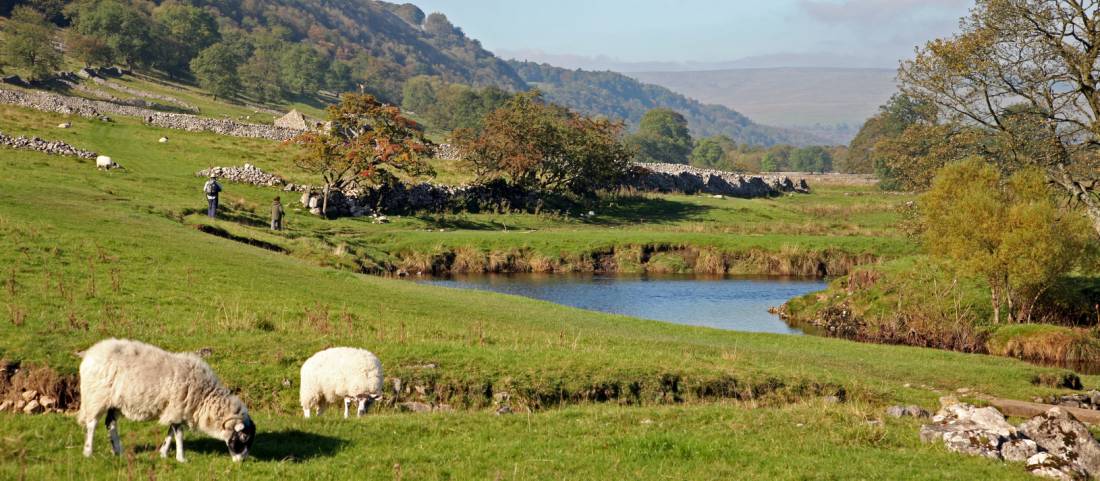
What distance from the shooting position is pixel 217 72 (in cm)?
14788

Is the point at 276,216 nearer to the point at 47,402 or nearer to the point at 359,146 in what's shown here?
Answer: the point at 359,146

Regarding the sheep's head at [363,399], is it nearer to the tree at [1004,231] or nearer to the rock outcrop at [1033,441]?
the rock outcrop at [1033,441]

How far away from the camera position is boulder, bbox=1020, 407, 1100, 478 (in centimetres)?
1447

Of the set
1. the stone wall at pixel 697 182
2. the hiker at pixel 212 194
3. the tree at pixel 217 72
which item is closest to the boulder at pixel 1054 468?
the hiker at pixel 212 194

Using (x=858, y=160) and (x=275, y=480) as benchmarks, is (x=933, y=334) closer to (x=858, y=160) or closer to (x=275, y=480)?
(x=275, y=480)

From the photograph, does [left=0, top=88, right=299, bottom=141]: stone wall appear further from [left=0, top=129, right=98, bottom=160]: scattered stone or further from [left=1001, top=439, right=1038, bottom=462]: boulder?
[left=1001, top=439, right=1038, bottom=462]: boulder

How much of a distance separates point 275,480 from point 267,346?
31.6ft

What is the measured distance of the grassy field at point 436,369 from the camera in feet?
44.8

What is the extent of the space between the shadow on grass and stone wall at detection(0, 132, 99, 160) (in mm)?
56910

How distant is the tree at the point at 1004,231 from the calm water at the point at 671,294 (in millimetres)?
8267

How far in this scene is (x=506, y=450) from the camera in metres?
14.4

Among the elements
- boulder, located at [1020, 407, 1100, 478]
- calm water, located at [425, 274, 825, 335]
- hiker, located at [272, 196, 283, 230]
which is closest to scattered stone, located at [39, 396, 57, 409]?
boulder, located at [1020, 407, 1100, 478]

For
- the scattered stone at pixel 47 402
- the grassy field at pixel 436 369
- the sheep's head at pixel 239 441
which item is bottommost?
the scattered stone at pixel 47 402

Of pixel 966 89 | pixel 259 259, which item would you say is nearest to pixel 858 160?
pixel 966 89
